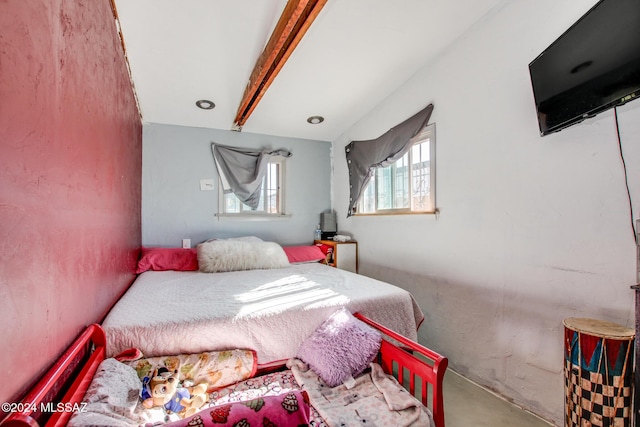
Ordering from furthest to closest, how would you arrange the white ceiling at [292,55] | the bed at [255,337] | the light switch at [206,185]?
1. the light switch at [206,185]
2. the white ceiling at [292,55]
3. the bed at [255,337]

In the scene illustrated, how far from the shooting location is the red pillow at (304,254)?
321 cm

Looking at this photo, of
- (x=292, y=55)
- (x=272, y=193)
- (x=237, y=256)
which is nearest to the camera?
(x=292, y=55)

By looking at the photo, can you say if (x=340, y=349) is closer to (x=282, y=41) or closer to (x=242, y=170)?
(x=282, y=41)

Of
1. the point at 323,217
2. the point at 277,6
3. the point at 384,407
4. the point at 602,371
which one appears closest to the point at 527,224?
the point at 602,371

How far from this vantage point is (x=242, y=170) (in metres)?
3.48

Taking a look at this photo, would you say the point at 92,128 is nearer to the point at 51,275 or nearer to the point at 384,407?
the point at 51,275

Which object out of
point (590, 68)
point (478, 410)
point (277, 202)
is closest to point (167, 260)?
point (277, 202)

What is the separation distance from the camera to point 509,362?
1594mm

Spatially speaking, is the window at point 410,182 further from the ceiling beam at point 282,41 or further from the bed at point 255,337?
the ceiling beam at point 282,41

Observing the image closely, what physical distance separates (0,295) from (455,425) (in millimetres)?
1841

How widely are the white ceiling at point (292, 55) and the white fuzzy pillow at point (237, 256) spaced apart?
4.82ft

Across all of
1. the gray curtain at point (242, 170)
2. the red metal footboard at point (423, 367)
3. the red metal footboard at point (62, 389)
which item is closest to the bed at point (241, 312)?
the red metal footboard at point (62, 389)

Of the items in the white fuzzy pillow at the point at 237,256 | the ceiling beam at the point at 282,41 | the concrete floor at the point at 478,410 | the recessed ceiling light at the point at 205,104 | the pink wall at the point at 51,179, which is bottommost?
the concrete floor at the point at 478,410

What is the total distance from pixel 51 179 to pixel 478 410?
86.5 inches
